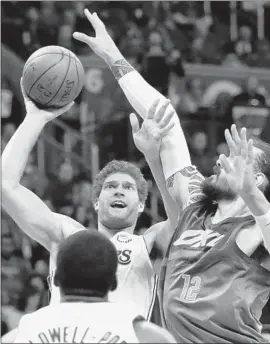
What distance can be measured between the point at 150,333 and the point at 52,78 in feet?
6.72

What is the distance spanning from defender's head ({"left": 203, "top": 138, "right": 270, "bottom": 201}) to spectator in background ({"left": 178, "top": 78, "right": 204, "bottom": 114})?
7634 millimetres

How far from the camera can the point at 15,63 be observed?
37.7ft

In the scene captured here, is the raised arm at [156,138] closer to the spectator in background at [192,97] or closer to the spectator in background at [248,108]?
the spectator in background at [248,108]

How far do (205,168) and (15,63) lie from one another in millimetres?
2938

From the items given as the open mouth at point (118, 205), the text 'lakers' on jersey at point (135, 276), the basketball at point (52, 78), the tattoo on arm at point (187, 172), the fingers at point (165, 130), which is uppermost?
the basketball at point (52, 78)

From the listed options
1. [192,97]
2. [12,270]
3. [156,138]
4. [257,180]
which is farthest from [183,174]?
[192,97]

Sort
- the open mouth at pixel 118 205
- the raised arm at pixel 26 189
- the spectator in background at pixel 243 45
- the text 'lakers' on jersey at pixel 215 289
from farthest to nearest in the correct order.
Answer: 1. the spectator in background at pixel 243 45
2. the open mouth at pixel 118 205
3. the raised arm at pixel 26 189
4. the text 'lakers' on jersey at pixel 215 289

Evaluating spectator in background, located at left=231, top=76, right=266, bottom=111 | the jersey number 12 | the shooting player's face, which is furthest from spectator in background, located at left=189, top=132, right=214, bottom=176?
the jersey number 12

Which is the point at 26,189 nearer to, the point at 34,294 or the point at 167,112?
the point at 167,112

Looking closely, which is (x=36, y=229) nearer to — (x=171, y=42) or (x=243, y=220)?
(x=243, y=220)

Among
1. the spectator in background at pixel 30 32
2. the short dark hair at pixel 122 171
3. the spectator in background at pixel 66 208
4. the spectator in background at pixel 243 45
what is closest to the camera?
the short dark hair at pixel 122 171

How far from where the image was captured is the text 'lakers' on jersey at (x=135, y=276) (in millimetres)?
4852

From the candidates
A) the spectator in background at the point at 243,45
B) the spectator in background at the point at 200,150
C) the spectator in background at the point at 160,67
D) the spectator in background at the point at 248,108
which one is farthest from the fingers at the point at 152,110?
the spectator in background at the point at 243,45

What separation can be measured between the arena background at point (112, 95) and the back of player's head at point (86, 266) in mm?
6886
